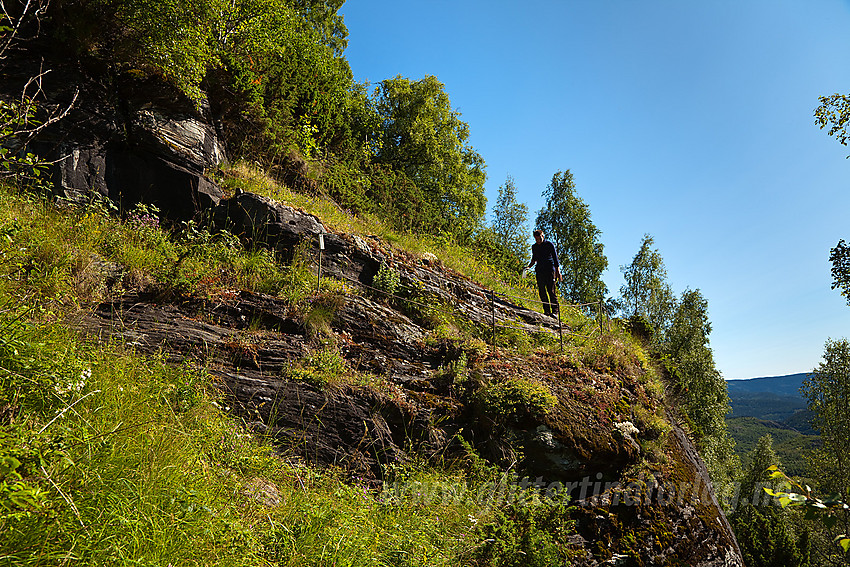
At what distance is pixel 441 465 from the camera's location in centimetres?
582

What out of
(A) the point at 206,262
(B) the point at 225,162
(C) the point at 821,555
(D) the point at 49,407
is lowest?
(C) the point at 821,555

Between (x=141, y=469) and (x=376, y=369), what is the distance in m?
4.17

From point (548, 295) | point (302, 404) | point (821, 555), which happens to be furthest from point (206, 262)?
point (821, 555)

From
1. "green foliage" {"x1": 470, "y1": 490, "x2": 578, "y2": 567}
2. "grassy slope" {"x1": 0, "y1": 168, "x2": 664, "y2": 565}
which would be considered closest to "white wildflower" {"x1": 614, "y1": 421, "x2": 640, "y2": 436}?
"green foliage" {"x1": 470, "y1": 490, "x2": 578, "y2": 567}

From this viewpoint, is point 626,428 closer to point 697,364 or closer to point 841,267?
point 841,267

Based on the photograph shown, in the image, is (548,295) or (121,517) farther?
(548,295)

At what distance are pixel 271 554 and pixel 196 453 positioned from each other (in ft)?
3.50

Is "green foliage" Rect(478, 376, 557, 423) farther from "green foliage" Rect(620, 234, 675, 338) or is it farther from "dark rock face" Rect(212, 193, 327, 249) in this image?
"green foliage" Rect(620, 234, 675, 338)

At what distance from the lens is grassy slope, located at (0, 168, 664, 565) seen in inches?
86.3

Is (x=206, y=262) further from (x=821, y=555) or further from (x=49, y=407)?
(x=821, y=555)

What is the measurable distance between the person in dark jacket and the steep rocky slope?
251 cm

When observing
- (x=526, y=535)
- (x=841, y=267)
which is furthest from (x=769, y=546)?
(x=526, y=535)

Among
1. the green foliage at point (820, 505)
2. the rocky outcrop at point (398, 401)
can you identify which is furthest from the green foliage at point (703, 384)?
the green foliage at point (820, 505)

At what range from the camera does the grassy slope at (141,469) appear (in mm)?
2191
